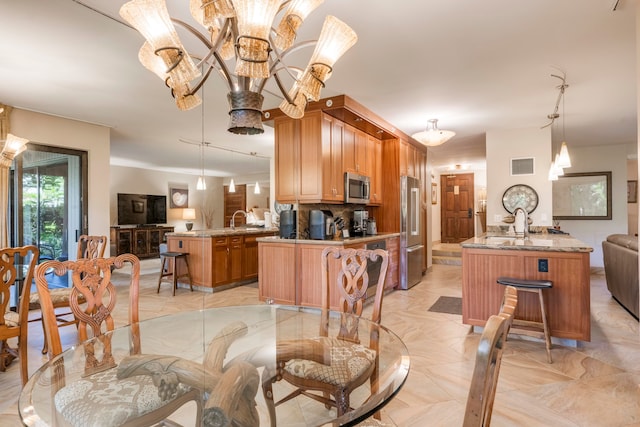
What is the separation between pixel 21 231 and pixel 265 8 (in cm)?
231

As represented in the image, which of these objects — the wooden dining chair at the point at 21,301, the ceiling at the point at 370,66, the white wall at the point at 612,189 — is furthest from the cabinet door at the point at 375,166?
the wooden dining chair at the point at 21,301

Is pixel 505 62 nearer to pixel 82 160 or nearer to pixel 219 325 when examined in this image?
pixel 219 325

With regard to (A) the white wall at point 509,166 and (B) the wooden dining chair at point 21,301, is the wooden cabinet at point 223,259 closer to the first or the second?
(B) the wooden dining chair at point 21,301

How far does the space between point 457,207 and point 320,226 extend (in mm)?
7296

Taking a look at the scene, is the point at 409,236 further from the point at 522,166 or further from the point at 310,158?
the point at 310,158

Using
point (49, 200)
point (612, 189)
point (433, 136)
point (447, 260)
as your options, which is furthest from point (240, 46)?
point (612, 189)

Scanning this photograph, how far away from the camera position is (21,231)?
93.8 inches

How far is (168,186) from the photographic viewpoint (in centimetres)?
311

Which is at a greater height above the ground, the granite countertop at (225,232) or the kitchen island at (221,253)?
the granite countertop at (225,232)

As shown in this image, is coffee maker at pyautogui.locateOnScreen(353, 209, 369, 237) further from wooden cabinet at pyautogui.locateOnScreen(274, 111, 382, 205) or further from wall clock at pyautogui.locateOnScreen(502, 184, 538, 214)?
wall clock at pyautogui.locateOnScreen(502, 184, 538, 214)

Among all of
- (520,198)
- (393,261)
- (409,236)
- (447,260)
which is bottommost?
(447,260)

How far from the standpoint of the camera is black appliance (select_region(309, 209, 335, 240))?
165 inches

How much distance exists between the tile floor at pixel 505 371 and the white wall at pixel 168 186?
523mm

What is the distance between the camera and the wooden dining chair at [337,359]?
1.51m
